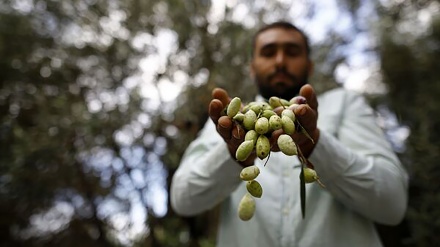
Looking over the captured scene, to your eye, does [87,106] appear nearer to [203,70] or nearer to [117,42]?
[117,42]

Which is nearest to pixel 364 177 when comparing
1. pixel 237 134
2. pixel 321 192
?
pixel 321 192

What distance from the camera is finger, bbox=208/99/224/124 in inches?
37.6

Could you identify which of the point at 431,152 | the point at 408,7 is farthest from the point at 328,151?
the point at 408,7

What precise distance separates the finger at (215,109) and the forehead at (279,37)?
0.73m

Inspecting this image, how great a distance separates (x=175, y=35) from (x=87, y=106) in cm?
80

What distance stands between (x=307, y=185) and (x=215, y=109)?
1.97 feet

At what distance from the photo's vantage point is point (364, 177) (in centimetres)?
128

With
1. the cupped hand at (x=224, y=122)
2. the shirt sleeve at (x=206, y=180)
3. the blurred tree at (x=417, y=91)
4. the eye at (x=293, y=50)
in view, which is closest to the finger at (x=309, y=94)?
the cupped hand at (x=224, y=122)

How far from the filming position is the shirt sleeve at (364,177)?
48.2 inches

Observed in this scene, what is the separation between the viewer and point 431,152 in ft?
8.59

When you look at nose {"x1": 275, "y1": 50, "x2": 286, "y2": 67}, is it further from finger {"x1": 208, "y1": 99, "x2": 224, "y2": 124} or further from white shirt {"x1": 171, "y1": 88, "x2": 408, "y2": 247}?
finger {"x1": 208, "y1": 99, "x2": 224, "y2": 124}

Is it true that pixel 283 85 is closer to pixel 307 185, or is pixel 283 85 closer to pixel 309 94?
pixel 307 185

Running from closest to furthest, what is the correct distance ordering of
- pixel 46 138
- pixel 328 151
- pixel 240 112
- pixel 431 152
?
1. pixel 240 112
2. pixel 328 151
3. pixel 431 152
4. pixel 46 138

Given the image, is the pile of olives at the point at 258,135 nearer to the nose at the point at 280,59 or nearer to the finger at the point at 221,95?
the finger at the point at 221,95
